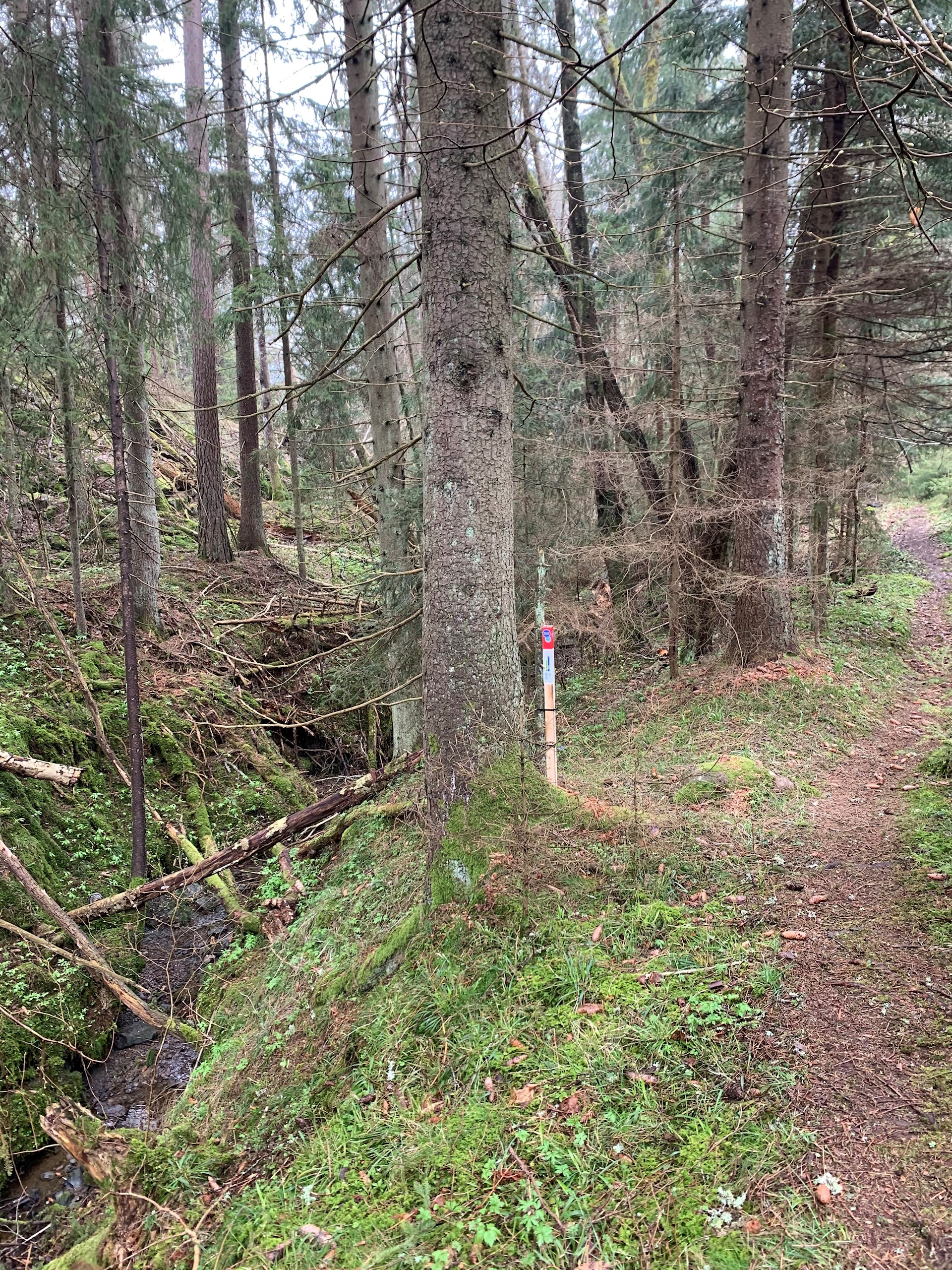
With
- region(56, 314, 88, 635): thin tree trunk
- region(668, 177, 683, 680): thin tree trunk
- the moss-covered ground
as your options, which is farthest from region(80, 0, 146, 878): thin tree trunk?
region(668, 177, 683, 680): thin tree trunk

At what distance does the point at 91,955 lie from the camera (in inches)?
230

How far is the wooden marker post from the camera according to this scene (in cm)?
481

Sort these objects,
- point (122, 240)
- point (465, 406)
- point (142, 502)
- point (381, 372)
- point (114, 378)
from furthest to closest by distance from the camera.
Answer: point (142, 502), point (381, 372), point (122, 240), point (114, 378), point (465, 406)

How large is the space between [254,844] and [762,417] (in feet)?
25.0

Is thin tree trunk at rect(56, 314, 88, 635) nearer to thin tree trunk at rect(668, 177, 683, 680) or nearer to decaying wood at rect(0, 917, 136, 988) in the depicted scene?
decaying wood at rect(0, 917, 136, 988)

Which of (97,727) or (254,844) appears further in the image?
(97,727)

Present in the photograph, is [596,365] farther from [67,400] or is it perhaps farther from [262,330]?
[262,330]

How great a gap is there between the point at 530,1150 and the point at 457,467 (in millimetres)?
3263

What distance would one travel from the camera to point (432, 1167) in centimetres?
270

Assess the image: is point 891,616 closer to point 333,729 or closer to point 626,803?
point 626,803

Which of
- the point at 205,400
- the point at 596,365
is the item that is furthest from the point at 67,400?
the point at 596,365

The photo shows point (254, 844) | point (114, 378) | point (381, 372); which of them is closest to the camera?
point (114, 378)

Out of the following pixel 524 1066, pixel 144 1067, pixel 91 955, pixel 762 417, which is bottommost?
pixel 144 1067

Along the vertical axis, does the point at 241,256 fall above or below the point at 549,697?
above
